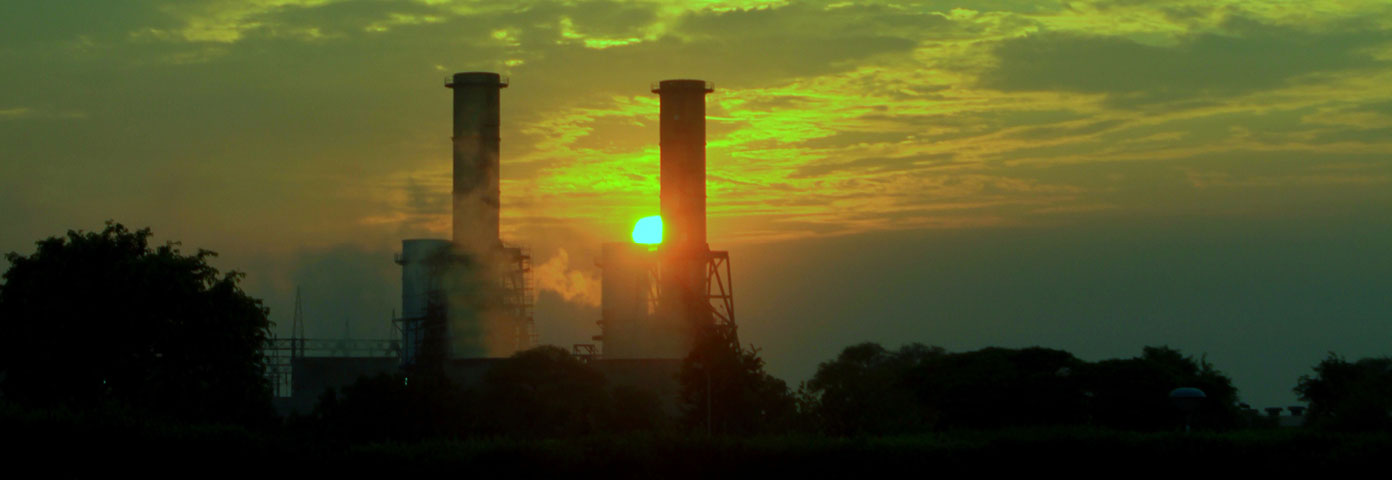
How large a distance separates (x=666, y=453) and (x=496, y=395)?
3963cm

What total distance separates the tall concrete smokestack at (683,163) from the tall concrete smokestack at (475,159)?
324 inches

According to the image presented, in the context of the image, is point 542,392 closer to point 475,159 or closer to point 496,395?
point 496,395

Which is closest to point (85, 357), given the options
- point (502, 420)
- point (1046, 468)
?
point (502, 420)

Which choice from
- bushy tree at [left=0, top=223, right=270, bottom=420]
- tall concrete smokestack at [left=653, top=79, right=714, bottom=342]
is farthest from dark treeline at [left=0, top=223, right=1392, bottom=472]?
tall concrete smokestack at [left=653, top=79, right=714, bottom=342]

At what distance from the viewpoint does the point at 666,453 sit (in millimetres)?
26938

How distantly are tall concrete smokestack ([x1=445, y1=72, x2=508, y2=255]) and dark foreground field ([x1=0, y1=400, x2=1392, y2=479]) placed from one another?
4460cm

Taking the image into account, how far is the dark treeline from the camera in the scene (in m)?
27.6

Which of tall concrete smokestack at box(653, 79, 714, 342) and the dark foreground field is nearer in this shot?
the dark foreground field

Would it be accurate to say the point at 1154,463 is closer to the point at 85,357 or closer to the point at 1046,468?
the point at 1046,468

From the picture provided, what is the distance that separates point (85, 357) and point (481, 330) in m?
28.7

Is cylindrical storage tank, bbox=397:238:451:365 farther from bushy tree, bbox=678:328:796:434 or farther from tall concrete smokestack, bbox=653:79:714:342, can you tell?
bushy tree, bbox=678:328:796:434

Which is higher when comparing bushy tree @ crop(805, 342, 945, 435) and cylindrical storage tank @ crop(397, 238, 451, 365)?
cylindrical storage tank @ crop(397, 238, 451, 365)

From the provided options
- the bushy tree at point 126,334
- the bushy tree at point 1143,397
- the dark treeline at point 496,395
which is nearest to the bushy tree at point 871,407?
the dark treeline at point 496,395

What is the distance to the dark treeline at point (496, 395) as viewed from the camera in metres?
27.6
